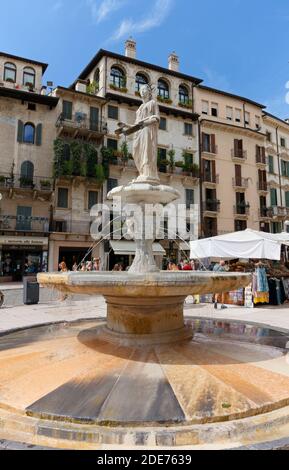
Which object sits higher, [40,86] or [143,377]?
Answer: [40,86]

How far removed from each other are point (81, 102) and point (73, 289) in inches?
1097

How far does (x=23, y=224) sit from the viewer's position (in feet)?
85.5

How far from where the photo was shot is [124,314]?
4.52 metres

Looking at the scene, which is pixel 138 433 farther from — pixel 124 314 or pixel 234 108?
pixel 234 108

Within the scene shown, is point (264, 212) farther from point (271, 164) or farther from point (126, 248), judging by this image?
point (126, 248)

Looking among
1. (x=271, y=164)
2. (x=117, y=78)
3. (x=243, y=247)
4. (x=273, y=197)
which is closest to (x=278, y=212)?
(x=273, y=197)

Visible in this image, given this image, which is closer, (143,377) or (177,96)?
(143,377)

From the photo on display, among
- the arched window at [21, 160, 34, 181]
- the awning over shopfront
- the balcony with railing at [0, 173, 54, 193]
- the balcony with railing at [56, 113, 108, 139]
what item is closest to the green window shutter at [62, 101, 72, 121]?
the balcony with railing at [56, 113, 108, 139]

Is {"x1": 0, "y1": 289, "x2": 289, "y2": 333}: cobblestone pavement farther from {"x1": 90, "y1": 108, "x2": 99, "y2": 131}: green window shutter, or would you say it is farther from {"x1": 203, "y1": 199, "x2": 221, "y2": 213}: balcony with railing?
{"x1": 203, "y1": 199, "x2": 221, "y2": 213}: balcony with railing

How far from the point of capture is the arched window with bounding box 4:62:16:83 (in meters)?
27.7

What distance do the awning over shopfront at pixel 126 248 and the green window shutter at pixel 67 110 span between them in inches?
447

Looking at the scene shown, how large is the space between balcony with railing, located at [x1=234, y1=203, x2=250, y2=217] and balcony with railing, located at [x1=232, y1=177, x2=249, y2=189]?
201cm

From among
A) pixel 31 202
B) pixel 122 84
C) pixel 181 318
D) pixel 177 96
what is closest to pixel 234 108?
pixel 177 96

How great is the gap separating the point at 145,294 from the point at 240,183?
33803mm
